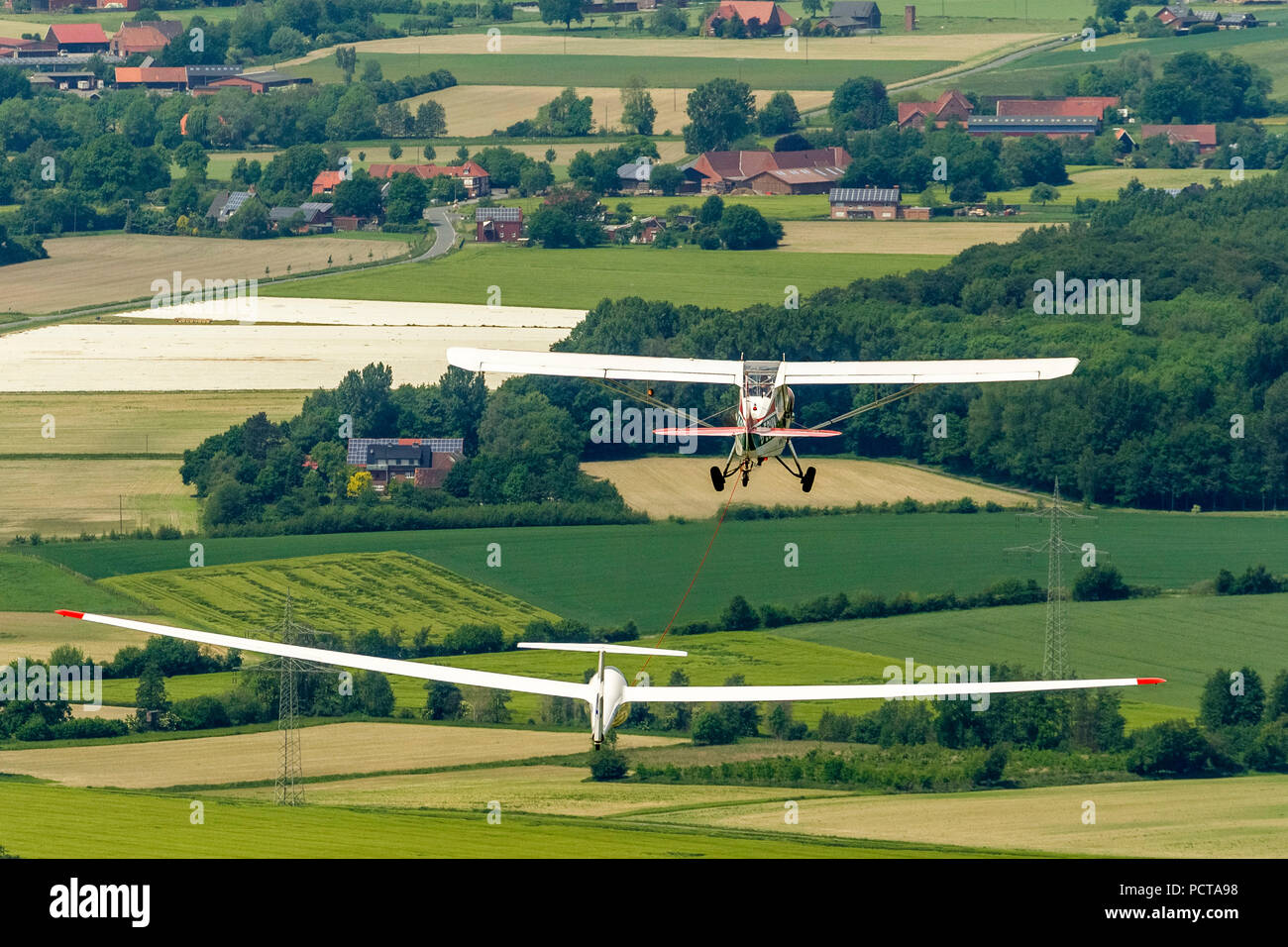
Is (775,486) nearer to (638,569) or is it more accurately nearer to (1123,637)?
(638,569)

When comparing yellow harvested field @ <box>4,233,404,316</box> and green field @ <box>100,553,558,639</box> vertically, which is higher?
yellow harvested field @ <box>4,233,404,316</box>

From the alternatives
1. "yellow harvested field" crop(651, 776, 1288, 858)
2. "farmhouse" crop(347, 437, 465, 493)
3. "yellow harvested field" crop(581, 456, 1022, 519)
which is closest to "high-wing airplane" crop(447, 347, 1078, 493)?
"yellow harvested field" crop(651, 776, 1288, 858)

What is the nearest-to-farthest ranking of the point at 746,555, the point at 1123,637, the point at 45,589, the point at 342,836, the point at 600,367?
the point at 600,367 < the point at 342,836 < the point at 1123,637 < the point at 45,589 < the point at 746,555

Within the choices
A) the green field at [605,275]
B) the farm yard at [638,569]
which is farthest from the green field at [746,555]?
the green field at [605,275]

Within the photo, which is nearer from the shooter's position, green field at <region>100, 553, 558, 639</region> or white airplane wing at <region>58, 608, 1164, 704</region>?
white airplane wing at <region>58, 608, 1164, 704</region>

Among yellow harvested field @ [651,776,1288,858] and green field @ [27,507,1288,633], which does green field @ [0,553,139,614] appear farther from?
yellow harvested field @ [651,776,1288,858]

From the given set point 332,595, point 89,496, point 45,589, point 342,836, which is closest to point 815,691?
point 342,836

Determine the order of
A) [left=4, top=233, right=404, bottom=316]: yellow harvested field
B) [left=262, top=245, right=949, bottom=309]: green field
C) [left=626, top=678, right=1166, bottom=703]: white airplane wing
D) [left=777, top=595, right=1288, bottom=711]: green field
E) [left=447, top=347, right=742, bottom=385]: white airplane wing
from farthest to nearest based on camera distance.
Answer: [left=4, top=233, right=404, bottom=316]: yellow harvested field < [left=262, top=245, right=949, bottom=309]: green field < [left=777, top=595, right=1288, bottom=711]: green field < [left=447, top=347, right=742, bottom=385]: white airplane wing < [left=626, top=678, right=1166, bottom=703]: white airplane wing
